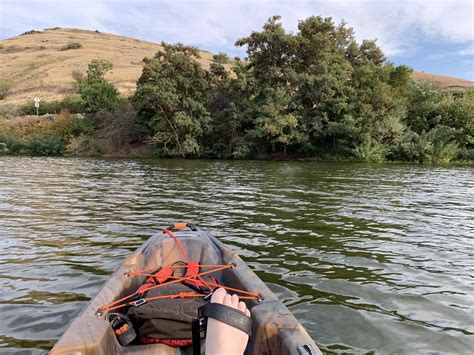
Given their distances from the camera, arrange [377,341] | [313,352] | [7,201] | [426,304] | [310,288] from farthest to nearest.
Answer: [7,201] < [310,288] < [426,304] < [377,341] < [313,352]

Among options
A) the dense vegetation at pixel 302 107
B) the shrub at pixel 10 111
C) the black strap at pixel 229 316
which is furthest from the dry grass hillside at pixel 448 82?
the black strap at pixel 229 316

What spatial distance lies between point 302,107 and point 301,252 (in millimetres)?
27041

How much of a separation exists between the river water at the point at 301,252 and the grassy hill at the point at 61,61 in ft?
153

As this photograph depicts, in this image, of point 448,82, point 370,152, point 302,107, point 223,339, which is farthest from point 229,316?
point 448,82

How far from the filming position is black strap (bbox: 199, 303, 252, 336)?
8.25 feet

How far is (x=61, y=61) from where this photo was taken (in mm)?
81125

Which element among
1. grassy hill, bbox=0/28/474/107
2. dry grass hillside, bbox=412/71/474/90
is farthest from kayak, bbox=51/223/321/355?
dry grass hillside, bbox=412/71/474/90

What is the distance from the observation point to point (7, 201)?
11453mm

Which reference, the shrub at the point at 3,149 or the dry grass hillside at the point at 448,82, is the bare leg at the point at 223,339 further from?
the dry grass hillside at the point at 448,82

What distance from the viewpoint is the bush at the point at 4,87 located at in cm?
6719

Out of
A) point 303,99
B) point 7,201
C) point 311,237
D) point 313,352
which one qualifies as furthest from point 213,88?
point 313,352

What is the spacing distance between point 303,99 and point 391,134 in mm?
7656

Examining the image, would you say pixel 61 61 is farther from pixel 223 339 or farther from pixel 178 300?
pixel 223 339

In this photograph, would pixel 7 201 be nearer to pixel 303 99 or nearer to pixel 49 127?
pixel 303 99
